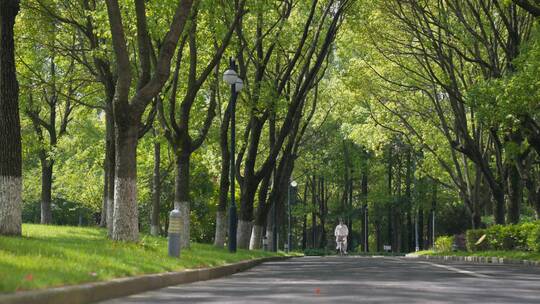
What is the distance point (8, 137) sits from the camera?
16.6 m

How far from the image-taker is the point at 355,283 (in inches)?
508

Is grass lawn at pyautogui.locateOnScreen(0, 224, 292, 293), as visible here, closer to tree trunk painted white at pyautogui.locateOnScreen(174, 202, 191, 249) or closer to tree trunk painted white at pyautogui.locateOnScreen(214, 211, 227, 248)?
tree trunk painted white at pyautogui.locateOnScreen(174, 202, 191, 249)

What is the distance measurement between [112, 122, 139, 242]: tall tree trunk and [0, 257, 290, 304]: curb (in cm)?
208

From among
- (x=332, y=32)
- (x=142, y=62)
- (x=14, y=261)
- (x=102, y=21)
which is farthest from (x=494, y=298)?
(x=332, y=32)

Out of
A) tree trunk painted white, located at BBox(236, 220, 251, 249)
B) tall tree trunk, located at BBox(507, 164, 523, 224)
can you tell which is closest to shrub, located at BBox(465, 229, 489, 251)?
tall tree trunk, located at BBox(507, 164, 523, 224)

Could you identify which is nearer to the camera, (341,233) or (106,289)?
(106,289)

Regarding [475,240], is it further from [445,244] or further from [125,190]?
[125,190]

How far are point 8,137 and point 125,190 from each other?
258 centimetres

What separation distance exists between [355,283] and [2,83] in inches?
334

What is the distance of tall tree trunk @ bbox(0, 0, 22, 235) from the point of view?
53.7 feet

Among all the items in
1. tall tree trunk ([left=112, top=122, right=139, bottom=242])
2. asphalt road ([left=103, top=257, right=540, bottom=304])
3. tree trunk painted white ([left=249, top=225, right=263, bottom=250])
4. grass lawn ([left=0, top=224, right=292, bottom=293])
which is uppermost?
tall tree trunk ([left=112, top=122, right=139, bottom=242])

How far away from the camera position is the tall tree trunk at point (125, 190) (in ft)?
55.9

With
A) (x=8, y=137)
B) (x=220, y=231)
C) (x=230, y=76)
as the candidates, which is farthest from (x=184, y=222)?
(x=8, y=137)

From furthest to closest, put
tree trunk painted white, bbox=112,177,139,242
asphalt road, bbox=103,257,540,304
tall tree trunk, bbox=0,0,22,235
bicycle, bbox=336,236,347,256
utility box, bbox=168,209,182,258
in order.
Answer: bicycle, bbox=336,236,347,256 → tree trunk painted white, bbox=112,177,139,242 → tall tree trunk, bbox=0,0,22,235 → utility box, bbox=168,209,182,258 → asphalt road, bbox=103,257,540,304
